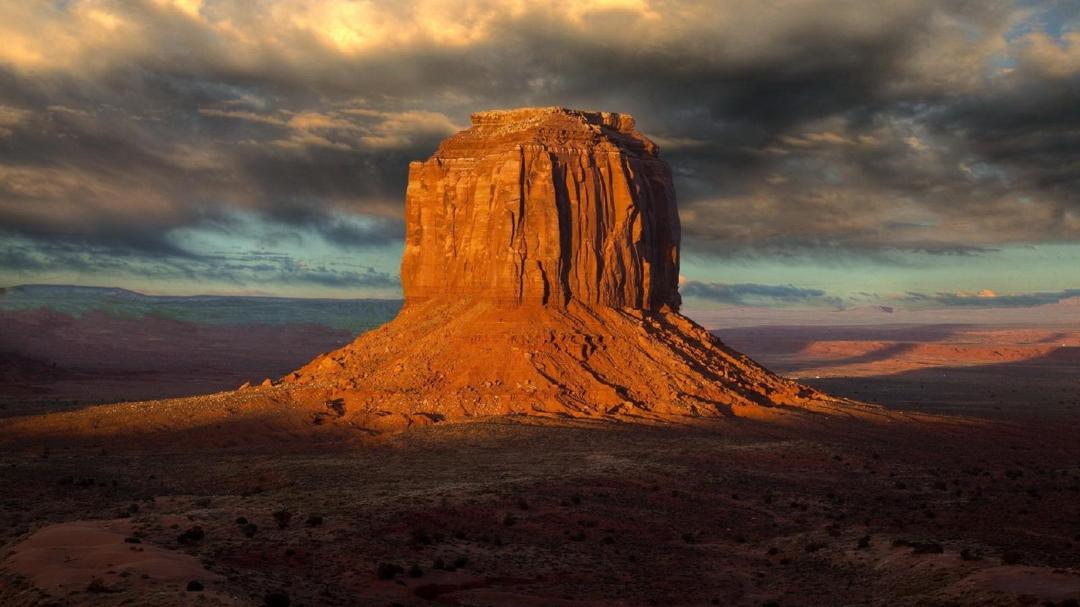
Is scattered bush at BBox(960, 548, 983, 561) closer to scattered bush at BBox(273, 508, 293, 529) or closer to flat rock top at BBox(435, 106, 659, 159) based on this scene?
scattered bush at BBox(273, 508, 293, 529)

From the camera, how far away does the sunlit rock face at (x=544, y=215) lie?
57469 mm

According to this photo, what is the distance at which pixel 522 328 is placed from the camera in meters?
55.2

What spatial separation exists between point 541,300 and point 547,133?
458 inches

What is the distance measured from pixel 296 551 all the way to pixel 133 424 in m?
33.5

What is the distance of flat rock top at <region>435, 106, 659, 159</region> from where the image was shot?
59.5m

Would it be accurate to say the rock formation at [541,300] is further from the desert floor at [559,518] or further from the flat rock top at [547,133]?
the desert floor at [559,518]

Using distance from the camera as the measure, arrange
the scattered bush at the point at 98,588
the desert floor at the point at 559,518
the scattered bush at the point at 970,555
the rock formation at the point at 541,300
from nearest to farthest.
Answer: the scattered bush at the point at 98,588
the desert floor at the point at 559,518
the scattered bush at the point at 970,555
the rock formation at the point at 541,300

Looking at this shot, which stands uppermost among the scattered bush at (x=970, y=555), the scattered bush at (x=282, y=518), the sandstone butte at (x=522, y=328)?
the sandstone butte at (x=522, y=328)

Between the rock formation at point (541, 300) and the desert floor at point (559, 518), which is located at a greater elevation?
the rock formation at point (541, 300)

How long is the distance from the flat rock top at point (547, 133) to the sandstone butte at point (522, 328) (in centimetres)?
14

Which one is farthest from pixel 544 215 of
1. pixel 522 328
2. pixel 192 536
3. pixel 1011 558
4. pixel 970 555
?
pixel 1011 558

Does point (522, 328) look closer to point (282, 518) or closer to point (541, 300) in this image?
point (541, 300)

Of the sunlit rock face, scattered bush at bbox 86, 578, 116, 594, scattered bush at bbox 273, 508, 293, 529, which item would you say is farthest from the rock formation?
scattered bush at bbox 86, 578, 116, 594

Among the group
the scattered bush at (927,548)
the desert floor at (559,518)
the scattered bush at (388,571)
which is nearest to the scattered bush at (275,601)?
the desert floor at (559,518)
